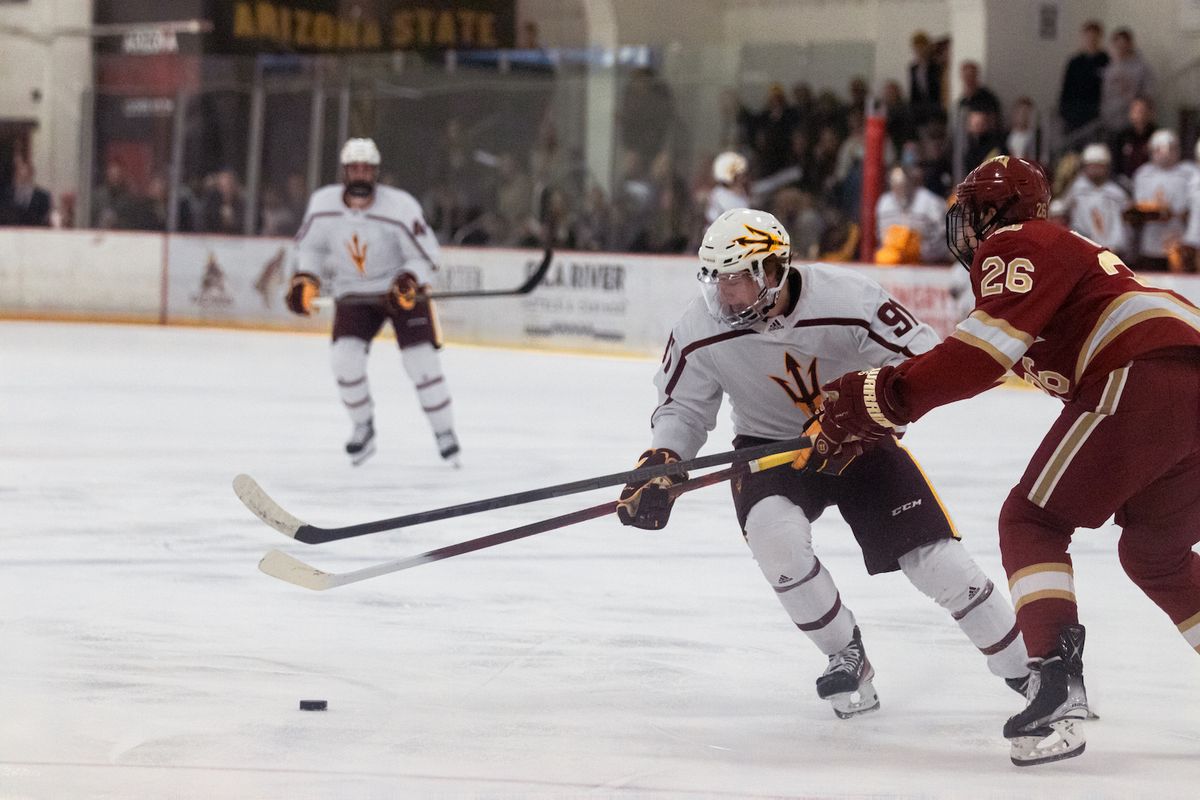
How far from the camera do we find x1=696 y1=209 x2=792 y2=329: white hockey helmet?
121 inches

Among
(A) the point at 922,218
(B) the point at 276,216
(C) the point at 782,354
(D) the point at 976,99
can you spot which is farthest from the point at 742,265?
(B) the point at 276,216

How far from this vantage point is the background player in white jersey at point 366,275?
696 cm

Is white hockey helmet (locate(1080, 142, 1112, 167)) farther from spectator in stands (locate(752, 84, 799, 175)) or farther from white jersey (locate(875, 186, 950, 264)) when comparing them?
spectator in stands (locate(752, 84, 799, 175))

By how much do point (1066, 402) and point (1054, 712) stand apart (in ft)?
1.70

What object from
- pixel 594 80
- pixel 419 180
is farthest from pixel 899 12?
pixel 419 180

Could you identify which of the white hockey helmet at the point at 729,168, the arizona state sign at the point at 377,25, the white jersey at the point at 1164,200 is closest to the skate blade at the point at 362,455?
the white hockey helmet at the point at 729,168

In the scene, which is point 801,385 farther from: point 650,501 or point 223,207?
point 223,207

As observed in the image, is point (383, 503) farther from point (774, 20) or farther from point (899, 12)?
point (774, 20)

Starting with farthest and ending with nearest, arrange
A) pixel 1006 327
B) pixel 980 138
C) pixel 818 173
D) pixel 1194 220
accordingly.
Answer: pixel 818 173, pixel 980 138, pixel 1194 220, pixel 1006 327

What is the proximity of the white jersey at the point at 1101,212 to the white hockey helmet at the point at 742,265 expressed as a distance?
750 cm

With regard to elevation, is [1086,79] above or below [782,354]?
above

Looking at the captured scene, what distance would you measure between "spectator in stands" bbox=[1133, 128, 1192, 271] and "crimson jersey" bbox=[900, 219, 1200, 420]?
304 inches

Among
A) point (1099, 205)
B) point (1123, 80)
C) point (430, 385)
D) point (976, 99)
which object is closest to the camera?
point (430, 385)

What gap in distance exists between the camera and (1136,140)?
35.6ft
